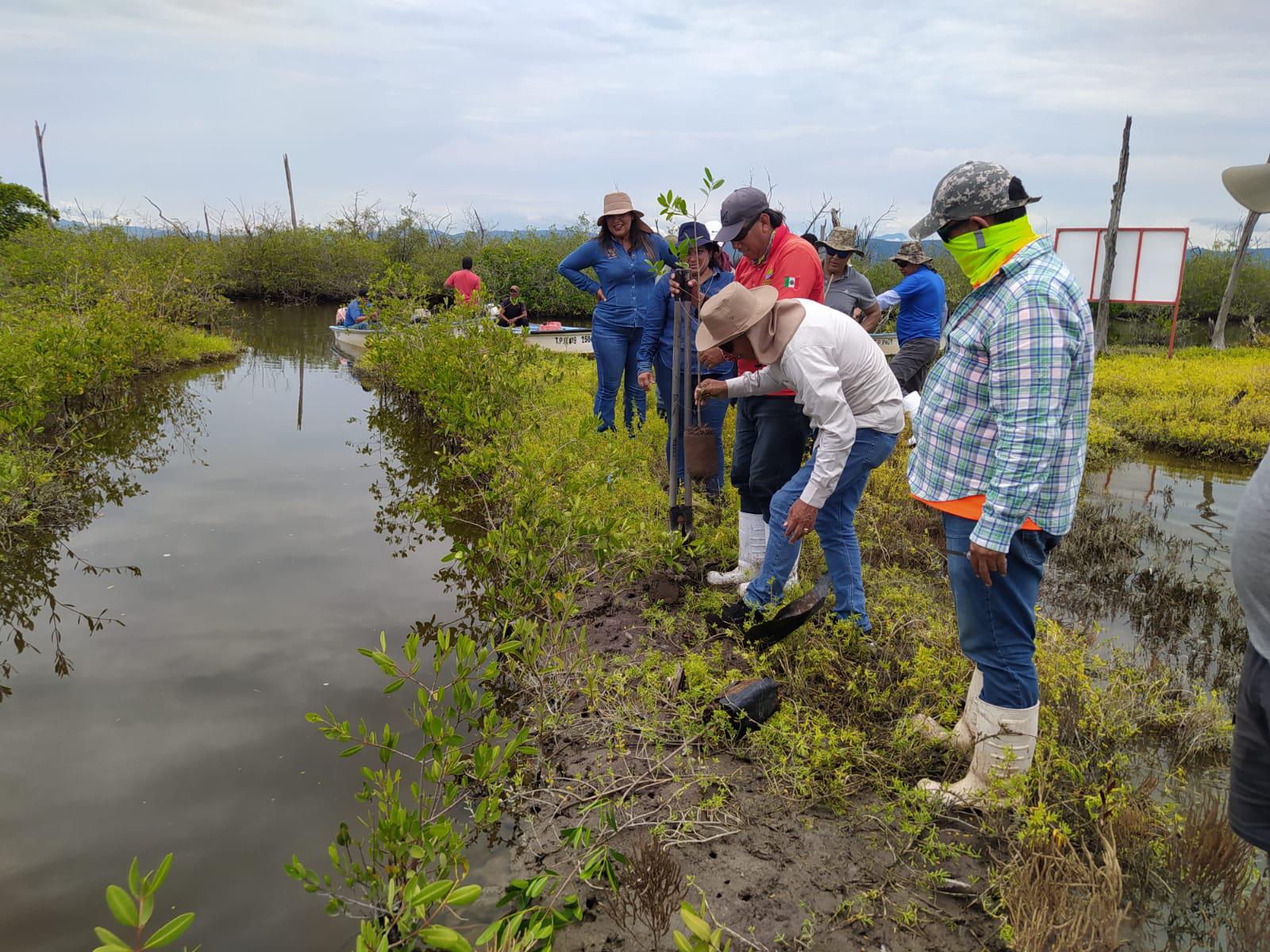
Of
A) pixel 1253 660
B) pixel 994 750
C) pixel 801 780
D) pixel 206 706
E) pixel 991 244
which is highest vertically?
pixel 991 244

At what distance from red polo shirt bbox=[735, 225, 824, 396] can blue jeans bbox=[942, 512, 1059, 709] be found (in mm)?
1680

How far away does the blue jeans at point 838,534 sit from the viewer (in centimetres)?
350

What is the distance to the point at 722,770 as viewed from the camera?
3.04 meters

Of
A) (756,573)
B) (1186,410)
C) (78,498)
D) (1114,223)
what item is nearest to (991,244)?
(756,573)

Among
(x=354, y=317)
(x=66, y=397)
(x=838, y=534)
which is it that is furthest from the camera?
(x=354, y=317)

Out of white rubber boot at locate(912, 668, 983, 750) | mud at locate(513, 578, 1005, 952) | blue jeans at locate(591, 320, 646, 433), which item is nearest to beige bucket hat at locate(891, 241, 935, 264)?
blue jeans at locate(591, 320, 646, 433)

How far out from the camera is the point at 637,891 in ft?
7.66

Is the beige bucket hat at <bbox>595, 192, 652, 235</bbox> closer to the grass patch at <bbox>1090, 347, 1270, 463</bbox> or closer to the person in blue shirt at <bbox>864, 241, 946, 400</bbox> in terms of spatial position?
the person in blue shirt at <bbox>864, 241, 946, 400</bbox>

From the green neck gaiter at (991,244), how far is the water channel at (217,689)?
97.7 inches

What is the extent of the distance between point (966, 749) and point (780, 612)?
3.37 ft

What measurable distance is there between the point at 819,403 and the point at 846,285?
344 cm

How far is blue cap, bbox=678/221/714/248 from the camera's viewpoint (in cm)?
457

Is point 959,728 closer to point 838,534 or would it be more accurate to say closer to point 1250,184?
point 838,534

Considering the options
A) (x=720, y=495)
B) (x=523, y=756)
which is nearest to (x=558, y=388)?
(x=720, y=495)
